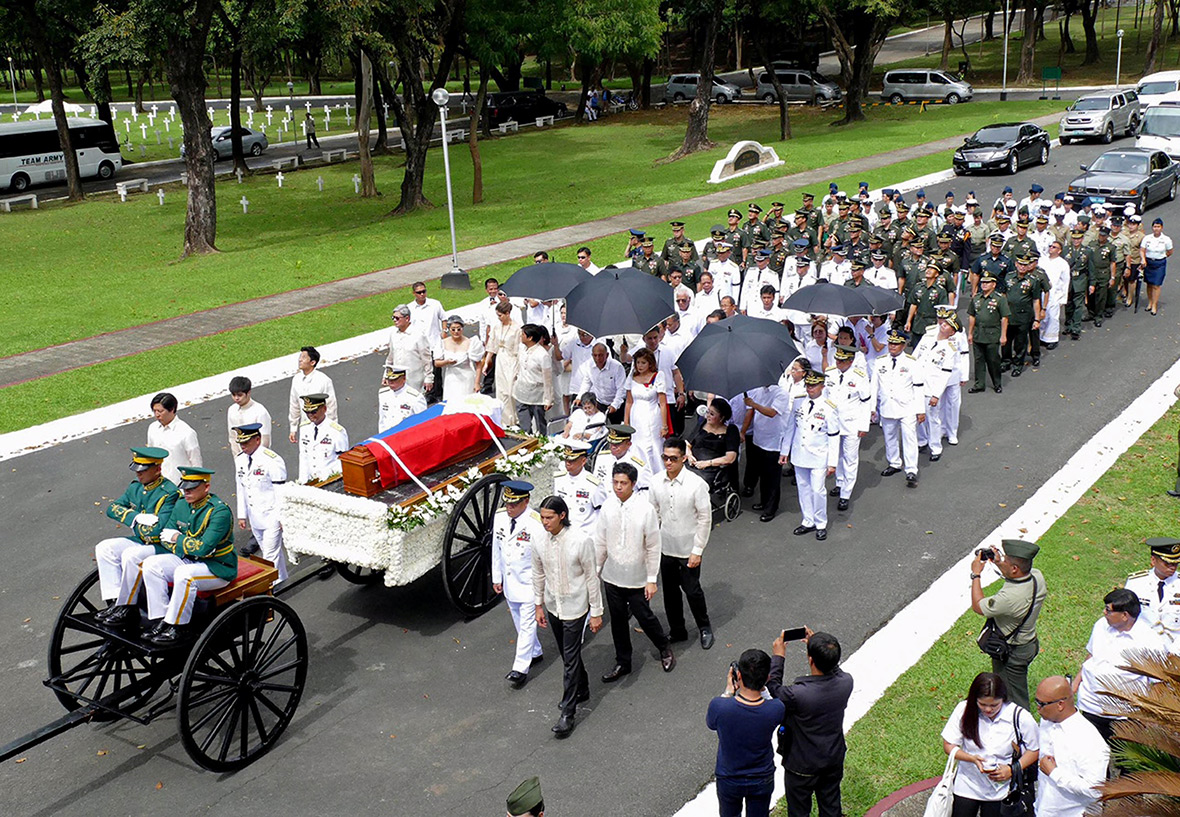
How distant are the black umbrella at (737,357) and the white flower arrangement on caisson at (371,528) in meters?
2.76

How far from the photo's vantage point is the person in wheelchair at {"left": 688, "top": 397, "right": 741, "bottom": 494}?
10.8 meters

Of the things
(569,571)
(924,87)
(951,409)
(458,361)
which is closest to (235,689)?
(569,571)

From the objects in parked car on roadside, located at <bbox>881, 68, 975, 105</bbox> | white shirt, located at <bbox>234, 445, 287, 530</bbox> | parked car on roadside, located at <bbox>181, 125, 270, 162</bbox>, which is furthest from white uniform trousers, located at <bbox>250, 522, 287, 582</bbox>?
parked car on roadside, located at <bbox>881, 68, 975, 105</bbox>

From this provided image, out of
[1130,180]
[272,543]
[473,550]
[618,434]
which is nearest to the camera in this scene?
[618,434]

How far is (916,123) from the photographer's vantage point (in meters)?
43.3

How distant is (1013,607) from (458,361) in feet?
24.6

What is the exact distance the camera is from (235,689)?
7.52 meters

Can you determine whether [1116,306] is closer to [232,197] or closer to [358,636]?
[358,636]

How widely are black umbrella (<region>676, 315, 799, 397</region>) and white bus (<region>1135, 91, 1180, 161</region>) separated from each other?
2432 cm

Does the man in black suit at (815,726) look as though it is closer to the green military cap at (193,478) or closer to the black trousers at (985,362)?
the green military cap at (193,478)

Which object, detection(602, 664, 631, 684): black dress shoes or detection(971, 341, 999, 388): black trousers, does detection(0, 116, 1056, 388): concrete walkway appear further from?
detection(602, 664, 631, 684): black dress shoes

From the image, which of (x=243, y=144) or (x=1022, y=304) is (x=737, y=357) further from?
(x=243, y=144)

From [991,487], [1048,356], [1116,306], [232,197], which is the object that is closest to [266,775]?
[991,487]

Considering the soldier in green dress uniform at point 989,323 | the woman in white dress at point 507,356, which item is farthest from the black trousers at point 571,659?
the soldier in green dress uniform at point 989,323
